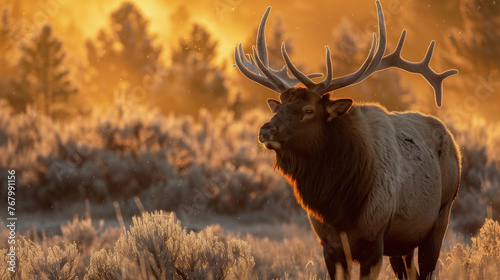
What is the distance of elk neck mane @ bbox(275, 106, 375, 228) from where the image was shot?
18.2ft

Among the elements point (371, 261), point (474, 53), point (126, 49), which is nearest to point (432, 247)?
point (371, 261)

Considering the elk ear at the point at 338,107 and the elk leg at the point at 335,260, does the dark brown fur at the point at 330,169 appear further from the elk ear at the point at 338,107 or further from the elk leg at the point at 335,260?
the elk leg at the point at 335,260

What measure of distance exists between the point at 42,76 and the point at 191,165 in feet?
78.5

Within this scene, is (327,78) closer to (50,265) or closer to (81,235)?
(50,265)

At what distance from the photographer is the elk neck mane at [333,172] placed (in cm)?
554

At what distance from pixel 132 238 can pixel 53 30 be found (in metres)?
33.1

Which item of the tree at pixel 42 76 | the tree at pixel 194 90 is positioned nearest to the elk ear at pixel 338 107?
the tree at pixel 194 90

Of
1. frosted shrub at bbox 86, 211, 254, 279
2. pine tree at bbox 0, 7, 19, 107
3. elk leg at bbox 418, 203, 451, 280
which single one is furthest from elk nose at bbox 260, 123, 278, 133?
pine tree at bbox 0, 7, 19, 107

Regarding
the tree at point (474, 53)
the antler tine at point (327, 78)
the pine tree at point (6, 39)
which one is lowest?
the antler tine at point (327, 78)

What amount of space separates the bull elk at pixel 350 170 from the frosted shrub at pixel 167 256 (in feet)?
2.36

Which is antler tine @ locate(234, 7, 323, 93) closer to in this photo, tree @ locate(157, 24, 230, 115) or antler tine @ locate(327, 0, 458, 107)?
antler tine @ locate(327, 0, 458, 107)

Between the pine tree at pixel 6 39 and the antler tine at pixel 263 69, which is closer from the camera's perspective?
the antler tine at pixel 263 69

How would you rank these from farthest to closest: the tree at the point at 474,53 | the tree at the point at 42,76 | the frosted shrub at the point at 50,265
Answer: the tree at the point at 42,76, the tree at the point at 474,53, the frosted shrub at the point at 50,265

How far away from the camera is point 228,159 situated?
15.7 m
